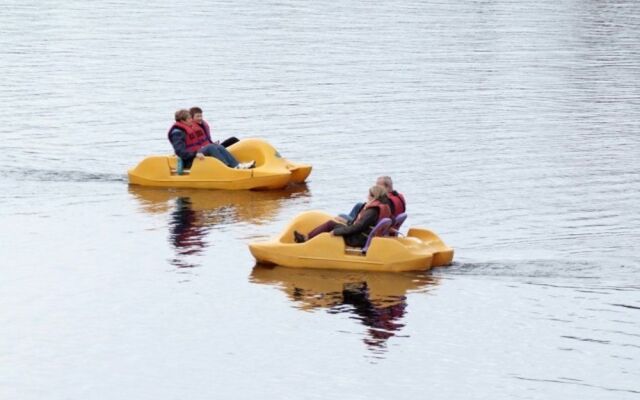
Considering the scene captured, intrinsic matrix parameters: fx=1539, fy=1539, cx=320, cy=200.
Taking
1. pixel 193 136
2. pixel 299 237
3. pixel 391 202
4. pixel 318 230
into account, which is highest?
pixel 193 136

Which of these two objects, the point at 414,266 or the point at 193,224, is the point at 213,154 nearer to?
the point at 193,224

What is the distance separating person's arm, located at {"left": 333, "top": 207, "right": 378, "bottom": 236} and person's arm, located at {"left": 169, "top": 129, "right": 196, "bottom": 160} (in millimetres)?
8568

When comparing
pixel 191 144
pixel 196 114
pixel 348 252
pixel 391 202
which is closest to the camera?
pixel 391 202

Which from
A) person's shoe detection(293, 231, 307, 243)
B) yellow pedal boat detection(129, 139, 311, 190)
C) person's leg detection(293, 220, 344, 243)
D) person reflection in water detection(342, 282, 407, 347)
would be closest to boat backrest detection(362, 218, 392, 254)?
person's leg detection(293, 220, 344, 243)

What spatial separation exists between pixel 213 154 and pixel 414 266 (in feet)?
30.4

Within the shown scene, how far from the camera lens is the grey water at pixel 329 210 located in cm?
2242

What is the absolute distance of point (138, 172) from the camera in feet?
118

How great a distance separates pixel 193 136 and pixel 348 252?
873 cm

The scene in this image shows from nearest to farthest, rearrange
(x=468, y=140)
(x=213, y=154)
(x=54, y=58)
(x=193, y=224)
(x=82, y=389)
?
(x=82, y=389) < (x=193, y=224) < (x=213, y=154) < (x=468, y=140) < (x=54, y=58)

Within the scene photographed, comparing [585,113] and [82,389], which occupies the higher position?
[585,113]

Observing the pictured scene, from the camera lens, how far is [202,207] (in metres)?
33.8

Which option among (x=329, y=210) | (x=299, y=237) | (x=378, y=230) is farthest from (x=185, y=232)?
(x=378, y=230)

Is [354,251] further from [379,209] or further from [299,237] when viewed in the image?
[299,237]

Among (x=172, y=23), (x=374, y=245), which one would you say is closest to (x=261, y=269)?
(x=374, y=245)
